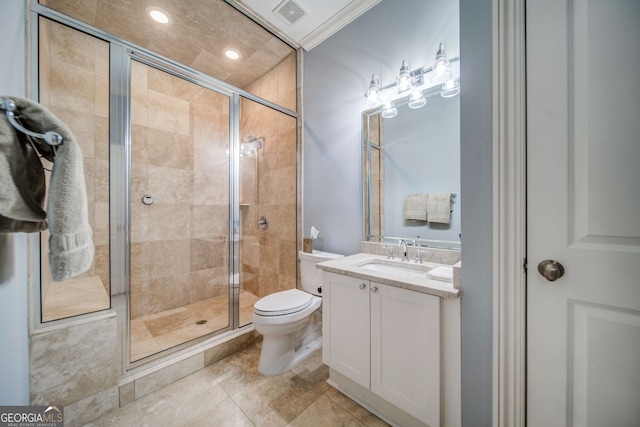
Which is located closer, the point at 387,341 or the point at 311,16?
the point at 387,341

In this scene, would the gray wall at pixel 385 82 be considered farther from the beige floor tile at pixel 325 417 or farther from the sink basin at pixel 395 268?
the beige floor tile at pixel 325 417

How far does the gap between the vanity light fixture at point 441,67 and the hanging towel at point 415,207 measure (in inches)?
28.6

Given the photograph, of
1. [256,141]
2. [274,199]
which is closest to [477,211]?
[274,199]

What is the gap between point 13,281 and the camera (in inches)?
29.5

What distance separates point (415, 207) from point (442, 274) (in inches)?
21.7

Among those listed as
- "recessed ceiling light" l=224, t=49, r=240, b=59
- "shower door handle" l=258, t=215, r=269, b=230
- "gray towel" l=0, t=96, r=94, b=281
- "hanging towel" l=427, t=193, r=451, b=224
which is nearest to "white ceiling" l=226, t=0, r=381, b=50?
"recessed ceiling light" l=224, t=49, r=240, b=59

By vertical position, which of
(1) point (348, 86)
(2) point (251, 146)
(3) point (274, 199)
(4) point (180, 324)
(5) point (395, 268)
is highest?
(1) point (348, 86)

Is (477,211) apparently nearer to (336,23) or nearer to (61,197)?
(61,197)

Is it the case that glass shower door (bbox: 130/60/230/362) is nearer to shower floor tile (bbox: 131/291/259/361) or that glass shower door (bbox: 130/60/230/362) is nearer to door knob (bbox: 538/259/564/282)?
shower floor tile (bbox: 131/291/259/361)

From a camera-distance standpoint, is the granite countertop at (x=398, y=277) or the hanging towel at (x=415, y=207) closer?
the granite countertop at (x=398, y=277)

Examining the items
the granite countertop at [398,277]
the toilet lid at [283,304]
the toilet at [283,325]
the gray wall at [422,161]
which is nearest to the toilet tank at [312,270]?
the toilet at [283,325]

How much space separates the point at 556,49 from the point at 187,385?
8.19ft

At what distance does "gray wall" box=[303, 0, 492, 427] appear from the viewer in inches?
35.4

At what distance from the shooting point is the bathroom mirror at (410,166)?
139cm
